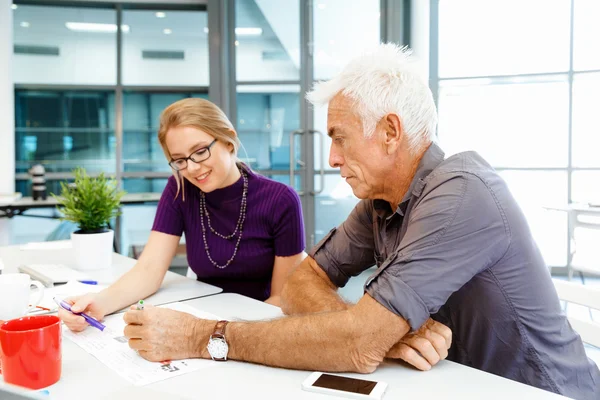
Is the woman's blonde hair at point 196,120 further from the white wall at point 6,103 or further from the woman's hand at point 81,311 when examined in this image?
the white wall at point 6,103

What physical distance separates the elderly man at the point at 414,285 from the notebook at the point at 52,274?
76 centimetres

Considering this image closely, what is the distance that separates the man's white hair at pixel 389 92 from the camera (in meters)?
1.15

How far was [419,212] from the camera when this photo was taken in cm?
104

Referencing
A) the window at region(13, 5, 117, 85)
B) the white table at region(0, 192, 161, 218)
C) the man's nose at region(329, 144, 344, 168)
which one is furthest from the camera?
the window at region(13, 5, 117, 85)

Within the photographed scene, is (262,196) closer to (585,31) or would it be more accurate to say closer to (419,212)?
(419,212)

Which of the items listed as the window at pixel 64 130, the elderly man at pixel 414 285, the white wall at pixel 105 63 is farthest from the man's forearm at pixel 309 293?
the window at pixel 64 130

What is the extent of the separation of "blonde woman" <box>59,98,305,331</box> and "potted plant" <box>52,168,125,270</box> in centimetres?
24

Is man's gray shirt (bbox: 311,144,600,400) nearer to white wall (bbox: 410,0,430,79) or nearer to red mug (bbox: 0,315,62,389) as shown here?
red mug (bbox: 0,315,62,389)

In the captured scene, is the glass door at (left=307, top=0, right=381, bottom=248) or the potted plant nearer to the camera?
the potted plant

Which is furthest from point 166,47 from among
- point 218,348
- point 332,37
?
point 218,348

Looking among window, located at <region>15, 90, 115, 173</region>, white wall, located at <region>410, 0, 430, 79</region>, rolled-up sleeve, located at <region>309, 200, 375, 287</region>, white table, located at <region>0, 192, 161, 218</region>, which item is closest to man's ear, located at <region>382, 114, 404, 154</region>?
rolled-up sleeve, located at <region>309, 200, 375, 287</region>

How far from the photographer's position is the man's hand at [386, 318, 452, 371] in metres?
0.95

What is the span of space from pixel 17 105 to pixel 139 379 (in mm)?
5223

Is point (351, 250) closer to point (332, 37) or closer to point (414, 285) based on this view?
point (414, 285)
